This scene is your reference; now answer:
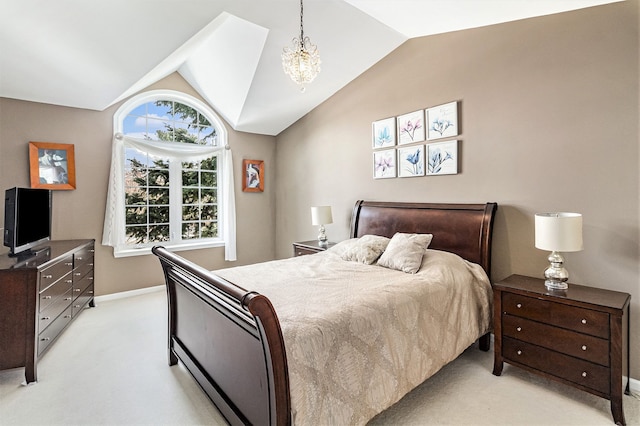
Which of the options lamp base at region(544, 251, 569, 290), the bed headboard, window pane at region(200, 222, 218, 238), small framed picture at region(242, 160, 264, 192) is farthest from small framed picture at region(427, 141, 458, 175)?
window pane at region(200, 222, 218, 238)

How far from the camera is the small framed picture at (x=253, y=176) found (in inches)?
204

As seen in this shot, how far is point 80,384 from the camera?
2281 mm

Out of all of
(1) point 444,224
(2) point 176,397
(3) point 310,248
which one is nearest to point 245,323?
(2) point 176,397

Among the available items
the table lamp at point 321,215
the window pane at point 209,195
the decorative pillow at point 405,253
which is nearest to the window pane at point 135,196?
the window pane at point 209,195

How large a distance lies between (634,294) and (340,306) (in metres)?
2.11

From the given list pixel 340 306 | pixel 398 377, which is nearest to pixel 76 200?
pixel 340 306

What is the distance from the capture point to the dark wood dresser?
2.29 m

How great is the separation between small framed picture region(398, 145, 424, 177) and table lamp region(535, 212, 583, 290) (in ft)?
4.48

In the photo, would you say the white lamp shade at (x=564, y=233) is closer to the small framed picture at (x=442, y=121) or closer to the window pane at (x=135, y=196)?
the small framed picture at (x=442, y=121)

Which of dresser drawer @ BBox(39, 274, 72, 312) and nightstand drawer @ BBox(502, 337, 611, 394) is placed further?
dresser drawer @ BBox(39, 274, 72, 312)

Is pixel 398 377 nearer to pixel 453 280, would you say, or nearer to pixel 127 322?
pixel 453 280

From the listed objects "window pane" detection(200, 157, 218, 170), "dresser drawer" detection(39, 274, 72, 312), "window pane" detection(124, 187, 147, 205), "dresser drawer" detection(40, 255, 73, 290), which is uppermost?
"window pane" detection(200, 157, 218, 170)

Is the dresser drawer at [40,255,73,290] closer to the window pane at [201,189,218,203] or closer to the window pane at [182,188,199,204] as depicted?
the window pane at [182,188,199,204]

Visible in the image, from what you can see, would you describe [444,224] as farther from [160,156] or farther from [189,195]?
[160,156]
